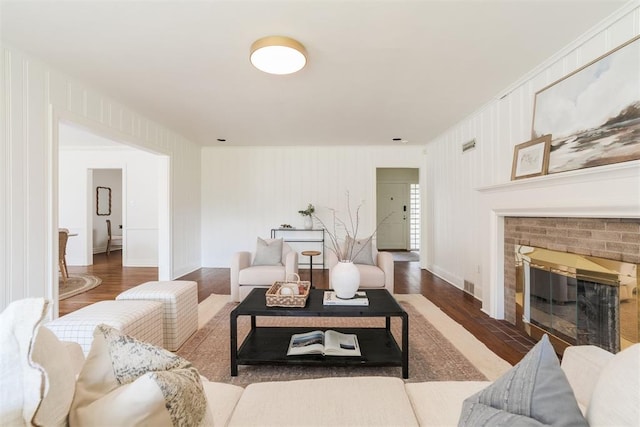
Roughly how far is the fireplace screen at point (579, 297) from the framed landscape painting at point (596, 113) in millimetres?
734

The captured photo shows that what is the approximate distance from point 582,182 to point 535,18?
1155mm

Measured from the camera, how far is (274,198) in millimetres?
5883

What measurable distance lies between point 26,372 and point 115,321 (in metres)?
1.50

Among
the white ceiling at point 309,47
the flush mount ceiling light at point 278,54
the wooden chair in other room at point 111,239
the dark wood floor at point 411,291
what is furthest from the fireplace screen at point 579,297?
the wooden chair in other room at point 111,239

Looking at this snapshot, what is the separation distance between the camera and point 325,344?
6.79 feet

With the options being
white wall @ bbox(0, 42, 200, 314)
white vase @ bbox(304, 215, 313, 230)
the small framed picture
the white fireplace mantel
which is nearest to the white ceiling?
white wall @ bbox(0, 42, 200, 314)

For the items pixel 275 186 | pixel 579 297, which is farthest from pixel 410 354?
pixel 275 186

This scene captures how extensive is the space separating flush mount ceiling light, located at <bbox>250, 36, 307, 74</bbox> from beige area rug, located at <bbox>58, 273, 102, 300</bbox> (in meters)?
3.94

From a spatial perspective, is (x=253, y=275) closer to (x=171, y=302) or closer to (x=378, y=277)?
(x=171, y=302)

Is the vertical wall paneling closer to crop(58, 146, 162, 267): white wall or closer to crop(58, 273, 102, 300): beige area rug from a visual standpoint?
crop(58, 273, 102, 300): beige area rug

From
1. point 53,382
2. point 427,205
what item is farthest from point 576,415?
point 427,205

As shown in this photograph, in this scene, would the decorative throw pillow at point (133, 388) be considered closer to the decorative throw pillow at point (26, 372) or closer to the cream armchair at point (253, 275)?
the decorative throw pillow at point (26, 372)

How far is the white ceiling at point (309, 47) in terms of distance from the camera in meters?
1.83

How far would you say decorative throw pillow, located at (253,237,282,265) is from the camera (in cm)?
379
